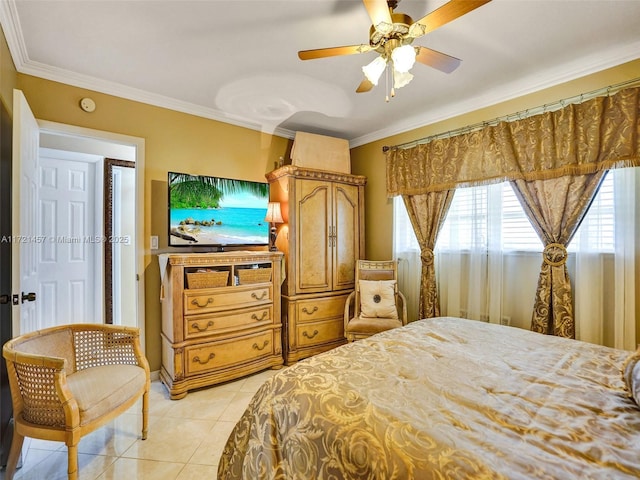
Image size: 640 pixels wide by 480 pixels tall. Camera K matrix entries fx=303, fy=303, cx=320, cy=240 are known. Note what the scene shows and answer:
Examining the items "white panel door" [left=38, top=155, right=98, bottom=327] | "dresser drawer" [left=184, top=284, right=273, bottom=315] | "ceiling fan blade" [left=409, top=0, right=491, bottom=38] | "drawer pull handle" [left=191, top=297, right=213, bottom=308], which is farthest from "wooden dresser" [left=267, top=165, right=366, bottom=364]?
"white panel door" [left=38, top=155, right=98, bottom=327]

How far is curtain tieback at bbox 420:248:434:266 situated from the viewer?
3088mm

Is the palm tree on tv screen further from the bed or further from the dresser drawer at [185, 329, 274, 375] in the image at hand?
the bed

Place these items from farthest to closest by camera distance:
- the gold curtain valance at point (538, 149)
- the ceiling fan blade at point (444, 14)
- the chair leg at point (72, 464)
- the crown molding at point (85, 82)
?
the gold curtain valance at point (538, 149)
the crown molding at point (85, 82)
the chair leg at point (72, 464)
the ceiling fan blade at point (444, 14)

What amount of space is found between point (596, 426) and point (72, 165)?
15.3 feet

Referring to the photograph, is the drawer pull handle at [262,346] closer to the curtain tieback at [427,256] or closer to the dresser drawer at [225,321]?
the dresser drawer at [225,321]

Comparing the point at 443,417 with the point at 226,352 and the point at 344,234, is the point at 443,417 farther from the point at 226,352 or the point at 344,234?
the point at 344,234

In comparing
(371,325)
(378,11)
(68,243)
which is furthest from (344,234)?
(68,243)

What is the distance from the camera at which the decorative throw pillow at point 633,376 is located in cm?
104

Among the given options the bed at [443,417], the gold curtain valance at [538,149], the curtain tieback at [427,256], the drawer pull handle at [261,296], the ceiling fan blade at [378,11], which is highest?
the ceiling fan blade at [378,11]

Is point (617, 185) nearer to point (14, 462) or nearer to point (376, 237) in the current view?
point (376, 237)

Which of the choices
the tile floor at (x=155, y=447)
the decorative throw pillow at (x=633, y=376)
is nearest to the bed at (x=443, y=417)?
the decorative throw pillow at (x=633, y=376)

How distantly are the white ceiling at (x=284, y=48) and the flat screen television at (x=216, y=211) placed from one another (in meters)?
Answer: 0.78

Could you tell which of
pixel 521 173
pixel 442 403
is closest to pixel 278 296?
pixel 442 403

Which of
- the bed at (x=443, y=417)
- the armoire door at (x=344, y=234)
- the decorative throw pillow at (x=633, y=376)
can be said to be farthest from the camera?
the armoire door at (x=344, y=234)
